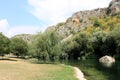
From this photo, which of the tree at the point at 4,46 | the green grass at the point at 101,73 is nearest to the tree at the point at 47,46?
the green grass at the point at 101,73

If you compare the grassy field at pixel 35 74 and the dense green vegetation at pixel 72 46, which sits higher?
the dense green vegetation at pixel 72 46

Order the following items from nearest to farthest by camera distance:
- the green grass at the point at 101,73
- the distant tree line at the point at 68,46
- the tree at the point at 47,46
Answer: the green grass at the point at 101,73 → the tree at the point at 47,46 → the distant tree line at the point at 68,46

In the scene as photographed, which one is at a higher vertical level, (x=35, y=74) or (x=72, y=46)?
(x=72, y=46)

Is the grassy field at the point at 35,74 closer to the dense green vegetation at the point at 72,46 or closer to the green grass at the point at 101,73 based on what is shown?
the green grass at the point at 101,73

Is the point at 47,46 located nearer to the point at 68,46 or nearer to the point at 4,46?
the point at 4,46

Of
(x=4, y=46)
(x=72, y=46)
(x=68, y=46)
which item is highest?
(x=68, y=46)

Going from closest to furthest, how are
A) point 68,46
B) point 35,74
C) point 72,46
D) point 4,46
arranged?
point 35,74, point 4,46, point 72,46, point 68,46

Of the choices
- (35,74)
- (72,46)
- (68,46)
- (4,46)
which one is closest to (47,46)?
(4,46)

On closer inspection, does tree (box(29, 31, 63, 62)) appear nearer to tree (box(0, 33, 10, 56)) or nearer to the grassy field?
the grassy field

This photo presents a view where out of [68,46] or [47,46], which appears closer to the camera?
[47,46]

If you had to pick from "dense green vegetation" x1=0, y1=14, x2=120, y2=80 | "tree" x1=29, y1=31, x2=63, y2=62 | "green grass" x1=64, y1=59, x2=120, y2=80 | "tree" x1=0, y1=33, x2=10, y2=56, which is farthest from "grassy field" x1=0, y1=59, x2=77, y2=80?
"tree" x1=0, y1=33, x2=10, y2=56

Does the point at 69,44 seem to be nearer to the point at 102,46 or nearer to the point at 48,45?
the point at 102,46

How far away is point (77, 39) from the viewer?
145m

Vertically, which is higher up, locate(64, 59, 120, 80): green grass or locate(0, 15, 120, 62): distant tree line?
locate(0, 15, 120, 62): distant tree line
